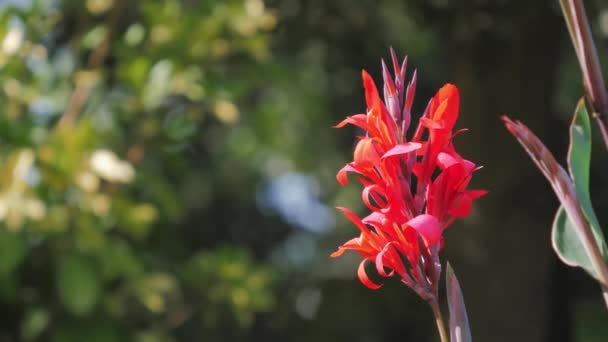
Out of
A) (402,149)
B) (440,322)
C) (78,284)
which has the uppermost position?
(402,149)

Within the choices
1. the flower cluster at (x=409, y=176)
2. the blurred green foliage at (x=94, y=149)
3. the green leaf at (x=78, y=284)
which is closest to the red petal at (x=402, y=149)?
the flower cluster at (x=409, y=176)

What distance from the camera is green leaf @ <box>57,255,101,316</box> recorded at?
→ 1872 millimetres

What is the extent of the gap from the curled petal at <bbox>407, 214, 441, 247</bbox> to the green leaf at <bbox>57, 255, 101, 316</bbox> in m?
1.50

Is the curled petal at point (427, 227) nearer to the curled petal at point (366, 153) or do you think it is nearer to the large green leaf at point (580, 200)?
the curled petal at point (366, 153)

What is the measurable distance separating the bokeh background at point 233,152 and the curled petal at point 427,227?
1.36 metres

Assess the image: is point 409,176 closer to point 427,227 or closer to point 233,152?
point 427,227

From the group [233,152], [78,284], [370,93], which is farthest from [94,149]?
[233,152]

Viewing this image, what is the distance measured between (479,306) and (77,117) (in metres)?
1.48

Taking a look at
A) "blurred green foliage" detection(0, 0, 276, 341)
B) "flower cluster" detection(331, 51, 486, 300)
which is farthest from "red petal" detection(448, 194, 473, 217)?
"blurred green foliage" detection(0, 0, 276, 341)

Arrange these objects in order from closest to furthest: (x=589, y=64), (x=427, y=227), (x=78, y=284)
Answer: (x=427, y=227), (x=589, y=64), (x=78, y=284)

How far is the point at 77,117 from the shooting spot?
7.32 ft

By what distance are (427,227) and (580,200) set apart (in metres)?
0.18

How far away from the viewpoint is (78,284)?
73.9 inches

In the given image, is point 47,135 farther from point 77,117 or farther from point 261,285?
point 261,285
